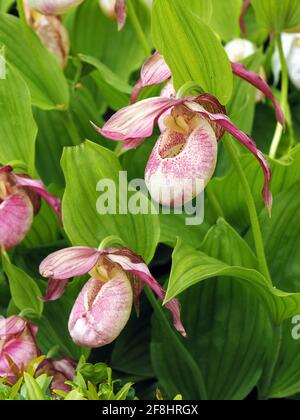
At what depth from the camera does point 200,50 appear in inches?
44.6

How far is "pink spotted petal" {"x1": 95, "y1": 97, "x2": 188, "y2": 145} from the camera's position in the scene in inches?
43.2

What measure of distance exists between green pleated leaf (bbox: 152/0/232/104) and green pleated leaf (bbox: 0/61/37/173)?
338 millimetres

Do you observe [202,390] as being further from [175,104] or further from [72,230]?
[175,104]

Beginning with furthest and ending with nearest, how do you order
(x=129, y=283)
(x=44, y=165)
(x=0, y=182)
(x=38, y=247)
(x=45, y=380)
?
(x=44, y=165), (x=38, y=247), (x=0, y=182), (x=129, y=283), (x=45, y=380)

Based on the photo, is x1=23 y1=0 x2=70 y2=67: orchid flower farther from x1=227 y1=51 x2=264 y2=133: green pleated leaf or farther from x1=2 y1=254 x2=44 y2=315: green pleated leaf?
x1=2 y1=254 x2=44 y2=315: green pleated leaf

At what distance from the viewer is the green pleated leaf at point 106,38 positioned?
5.93ft

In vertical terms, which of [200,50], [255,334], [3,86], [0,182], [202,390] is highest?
[200,50]

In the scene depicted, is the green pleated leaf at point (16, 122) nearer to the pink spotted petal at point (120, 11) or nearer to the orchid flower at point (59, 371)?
the pink spotted petal at point (120, 11)

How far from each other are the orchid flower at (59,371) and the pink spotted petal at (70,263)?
183 millimetres

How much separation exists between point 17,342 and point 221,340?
1.13 ft

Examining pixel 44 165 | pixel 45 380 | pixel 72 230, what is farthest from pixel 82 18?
A: pixel 45 380

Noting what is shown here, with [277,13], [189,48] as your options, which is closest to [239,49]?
[277,13]

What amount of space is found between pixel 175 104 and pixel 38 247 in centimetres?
53

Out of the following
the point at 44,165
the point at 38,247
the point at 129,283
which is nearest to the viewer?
the point at 129,283
